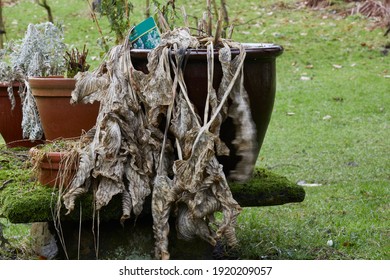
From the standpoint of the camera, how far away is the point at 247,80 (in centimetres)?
351

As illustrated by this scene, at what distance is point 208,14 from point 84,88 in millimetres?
728

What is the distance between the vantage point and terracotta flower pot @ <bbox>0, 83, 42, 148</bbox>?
4.99 m

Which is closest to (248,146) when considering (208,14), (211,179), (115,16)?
(211,179)

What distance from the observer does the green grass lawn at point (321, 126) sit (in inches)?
170

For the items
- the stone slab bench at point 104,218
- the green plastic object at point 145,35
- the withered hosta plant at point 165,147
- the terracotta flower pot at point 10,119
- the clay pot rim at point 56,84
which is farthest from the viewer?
the terracotta flower pot at point 10,119

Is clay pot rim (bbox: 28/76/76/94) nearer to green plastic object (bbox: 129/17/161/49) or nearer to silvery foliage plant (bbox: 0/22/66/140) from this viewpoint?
green plastic object (bbox: 129/17/161/49)

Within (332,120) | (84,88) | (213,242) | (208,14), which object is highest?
(208,14)

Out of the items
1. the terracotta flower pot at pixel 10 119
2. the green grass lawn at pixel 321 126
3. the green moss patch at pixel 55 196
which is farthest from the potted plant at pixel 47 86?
the green grass lawn at pixel 321 126

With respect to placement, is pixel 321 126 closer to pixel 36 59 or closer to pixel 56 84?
Result: pixel 36 59

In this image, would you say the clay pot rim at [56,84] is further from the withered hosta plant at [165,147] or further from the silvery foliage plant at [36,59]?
the silvery foliage plant at [36,59]

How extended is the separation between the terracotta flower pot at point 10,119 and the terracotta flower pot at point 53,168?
1448 millimetres

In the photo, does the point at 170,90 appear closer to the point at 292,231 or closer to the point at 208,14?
the point at 208,14

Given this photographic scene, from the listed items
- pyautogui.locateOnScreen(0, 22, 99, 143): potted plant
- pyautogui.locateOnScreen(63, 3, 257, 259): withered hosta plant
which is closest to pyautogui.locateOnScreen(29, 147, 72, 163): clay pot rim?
pyautogui.locateOnScreen(63, 3, 257, 259): withered hosta plant

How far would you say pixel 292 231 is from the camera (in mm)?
4414
